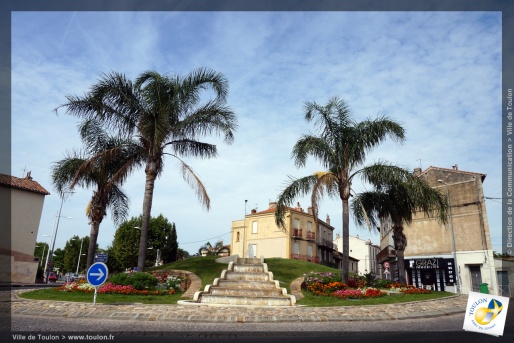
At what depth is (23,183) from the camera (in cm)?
3538

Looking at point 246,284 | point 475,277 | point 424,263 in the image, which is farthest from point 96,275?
point 475,277

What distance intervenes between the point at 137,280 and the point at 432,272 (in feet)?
108

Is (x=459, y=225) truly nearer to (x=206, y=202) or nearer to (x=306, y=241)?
(x=306, y=241)

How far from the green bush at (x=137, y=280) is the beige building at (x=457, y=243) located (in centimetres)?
2771

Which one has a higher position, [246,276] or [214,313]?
[246,276]

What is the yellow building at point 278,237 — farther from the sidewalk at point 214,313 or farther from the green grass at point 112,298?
the sidewalk at point 214,313

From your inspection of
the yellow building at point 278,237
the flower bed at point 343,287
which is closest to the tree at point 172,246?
the yellow building at point 278,237

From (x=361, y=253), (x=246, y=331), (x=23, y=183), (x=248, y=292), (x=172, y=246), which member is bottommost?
(x=246, y=331)

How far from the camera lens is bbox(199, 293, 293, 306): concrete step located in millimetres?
13922

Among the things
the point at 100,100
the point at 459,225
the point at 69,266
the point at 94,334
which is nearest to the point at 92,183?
the point at 100,100

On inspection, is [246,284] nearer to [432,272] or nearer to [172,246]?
[432,272]

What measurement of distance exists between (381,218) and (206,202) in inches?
386

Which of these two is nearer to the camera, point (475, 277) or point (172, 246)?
point (475, 277)

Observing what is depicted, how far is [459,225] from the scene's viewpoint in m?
36.6
